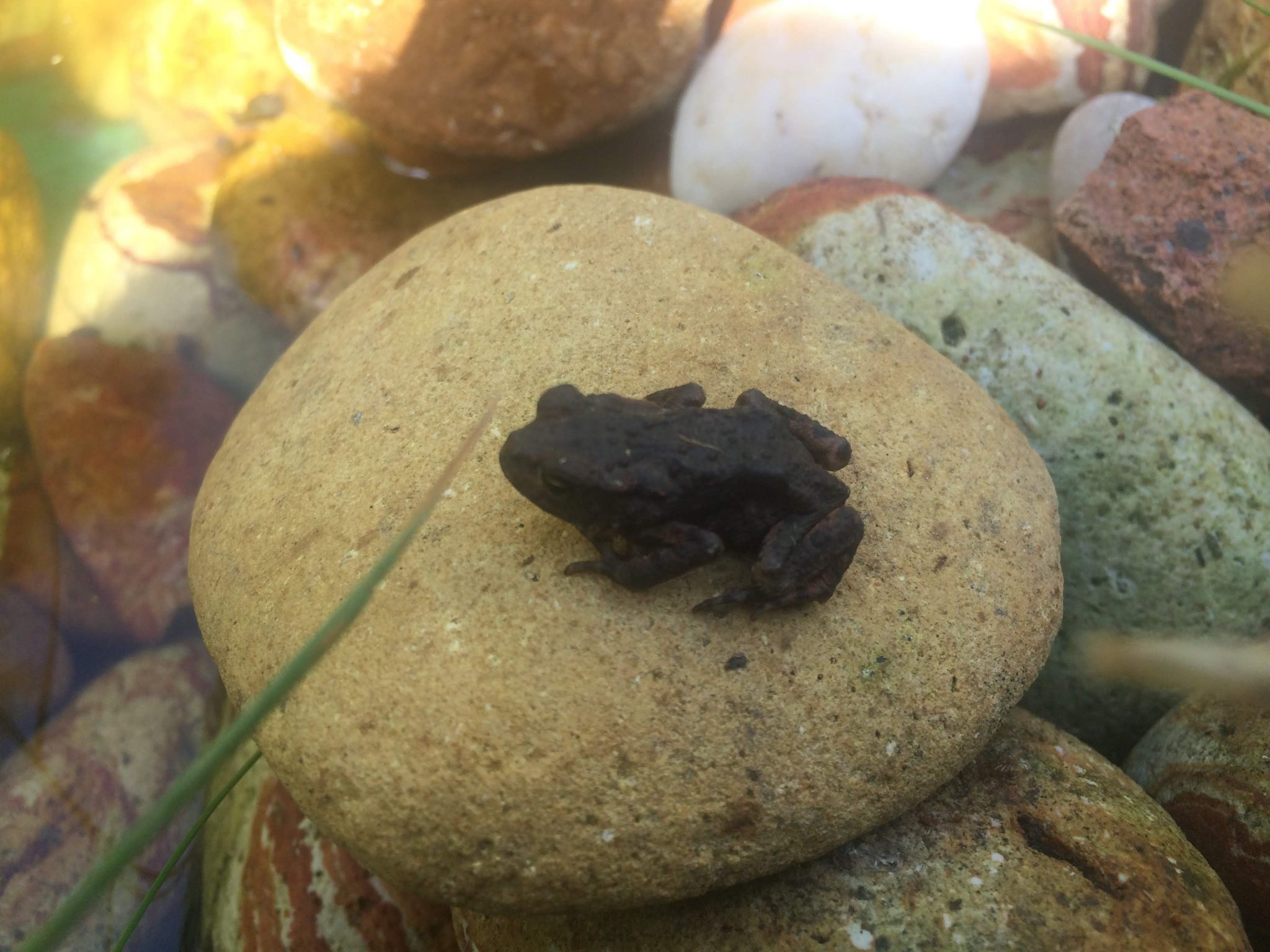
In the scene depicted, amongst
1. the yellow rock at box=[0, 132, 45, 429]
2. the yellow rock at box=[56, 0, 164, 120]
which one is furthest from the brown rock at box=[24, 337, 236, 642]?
the yellow rock at box=[56, 0, 164, 120]

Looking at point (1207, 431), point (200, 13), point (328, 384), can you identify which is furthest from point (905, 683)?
point (200, 13)

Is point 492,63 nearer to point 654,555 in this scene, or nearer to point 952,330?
point 952,330

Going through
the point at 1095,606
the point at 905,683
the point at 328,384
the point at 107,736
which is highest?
the point at 328,384

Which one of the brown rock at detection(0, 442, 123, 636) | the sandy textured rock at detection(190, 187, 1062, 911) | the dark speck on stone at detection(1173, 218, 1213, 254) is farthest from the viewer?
the brown rock at detection(0, 442, 123, 636)

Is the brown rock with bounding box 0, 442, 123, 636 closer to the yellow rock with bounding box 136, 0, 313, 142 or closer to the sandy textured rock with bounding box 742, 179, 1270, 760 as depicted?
the yellow rock with bounding box 136, 0, 313, 142

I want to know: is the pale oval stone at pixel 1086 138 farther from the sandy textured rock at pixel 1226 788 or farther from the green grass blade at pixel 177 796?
the green grass blade at pixel 177 796

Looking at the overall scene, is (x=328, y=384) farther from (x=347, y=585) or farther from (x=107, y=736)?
(x=107, y=736)
